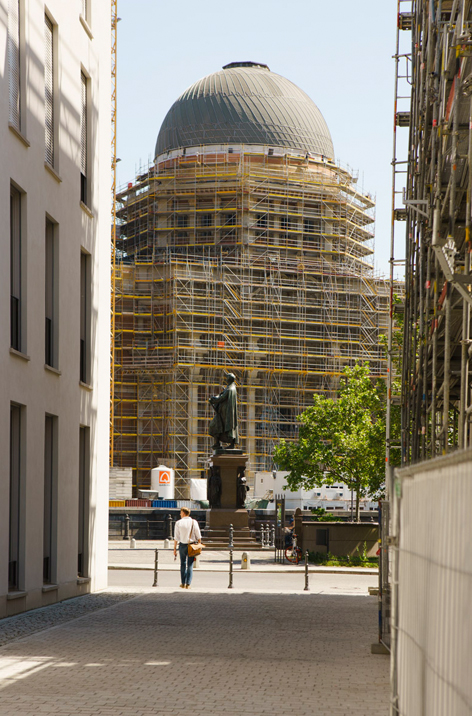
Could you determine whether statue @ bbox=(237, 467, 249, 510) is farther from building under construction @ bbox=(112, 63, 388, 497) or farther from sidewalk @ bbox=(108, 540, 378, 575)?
building under construction @ bbox=(112, 63, 388, 497)

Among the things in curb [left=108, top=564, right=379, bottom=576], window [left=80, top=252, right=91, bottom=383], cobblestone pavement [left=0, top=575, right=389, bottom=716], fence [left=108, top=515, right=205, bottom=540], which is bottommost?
fence [left=108, top=515, right=205, bottom=540]

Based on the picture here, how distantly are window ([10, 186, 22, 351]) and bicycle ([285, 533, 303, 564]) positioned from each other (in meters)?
18.4

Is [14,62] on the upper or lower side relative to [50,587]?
upper

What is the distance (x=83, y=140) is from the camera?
20.6 meters

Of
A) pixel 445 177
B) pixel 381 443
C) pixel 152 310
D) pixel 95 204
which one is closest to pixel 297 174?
pixel 152 310

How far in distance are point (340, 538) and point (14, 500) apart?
734 inches

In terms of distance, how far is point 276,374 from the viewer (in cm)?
6806

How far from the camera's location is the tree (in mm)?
40188

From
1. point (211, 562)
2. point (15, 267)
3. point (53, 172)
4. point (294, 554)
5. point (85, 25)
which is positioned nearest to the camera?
point (15, 267)

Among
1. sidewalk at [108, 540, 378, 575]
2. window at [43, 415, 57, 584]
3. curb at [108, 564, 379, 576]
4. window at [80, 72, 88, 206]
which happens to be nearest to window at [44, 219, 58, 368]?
window at [43, 415, 57, 584]

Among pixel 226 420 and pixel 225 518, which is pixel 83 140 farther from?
pixel 226 420

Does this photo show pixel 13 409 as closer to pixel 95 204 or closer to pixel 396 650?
pixel 95 204

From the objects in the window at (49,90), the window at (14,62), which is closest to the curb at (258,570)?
the window at (49,90)

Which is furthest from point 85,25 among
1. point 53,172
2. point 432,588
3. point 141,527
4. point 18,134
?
point 141,527
